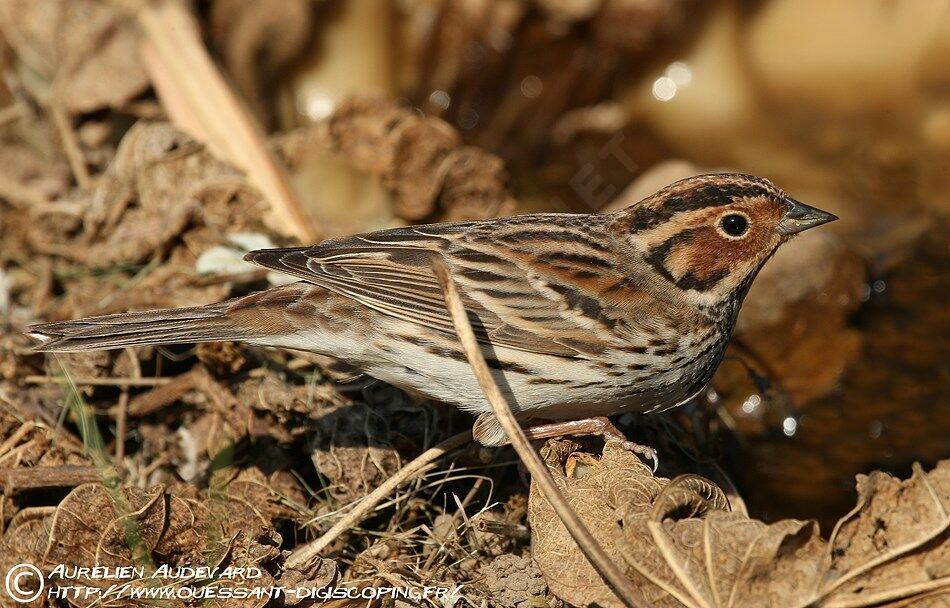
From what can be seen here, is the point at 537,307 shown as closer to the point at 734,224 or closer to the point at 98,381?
the point at 734,224

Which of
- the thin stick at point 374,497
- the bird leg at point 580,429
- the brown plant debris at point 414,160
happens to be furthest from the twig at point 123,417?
the brown plant debris at point 414,160

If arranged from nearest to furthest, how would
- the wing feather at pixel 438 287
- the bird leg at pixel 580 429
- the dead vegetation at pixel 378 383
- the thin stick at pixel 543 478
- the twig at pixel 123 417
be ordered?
the thin stick at pixel 543 478 → the dead vegetation at pixel 378 383 → the wing feather at pixel 438 287 → the bird leg at pixel 580 429 → the twig at pixel 123 417

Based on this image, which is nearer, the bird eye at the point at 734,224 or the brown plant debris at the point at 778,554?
the brown plant debris at the point at 778,554

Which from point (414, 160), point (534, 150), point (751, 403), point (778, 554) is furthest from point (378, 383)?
point (534, 150)

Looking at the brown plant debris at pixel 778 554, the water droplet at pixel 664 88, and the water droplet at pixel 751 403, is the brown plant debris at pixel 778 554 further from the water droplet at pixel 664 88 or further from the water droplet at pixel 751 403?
the water droplet at pixel 664 88

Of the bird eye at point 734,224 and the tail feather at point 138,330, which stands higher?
the bird eye at point 734,224

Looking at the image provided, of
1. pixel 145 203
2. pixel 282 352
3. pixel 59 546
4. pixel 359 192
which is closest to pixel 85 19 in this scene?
pixel 145 203
